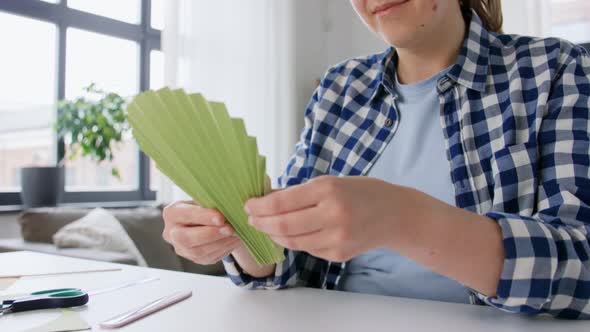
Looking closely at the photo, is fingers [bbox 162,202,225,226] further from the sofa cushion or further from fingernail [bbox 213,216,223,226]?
the sofa cushion

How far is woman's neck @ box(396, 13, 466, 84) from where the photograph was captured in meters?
1.00

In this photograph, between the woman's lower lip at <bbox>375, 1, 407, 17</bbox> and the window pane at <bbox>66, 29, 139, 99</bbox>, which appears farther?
the window pane at <bbox>66, 29, 139, 99</bbox>

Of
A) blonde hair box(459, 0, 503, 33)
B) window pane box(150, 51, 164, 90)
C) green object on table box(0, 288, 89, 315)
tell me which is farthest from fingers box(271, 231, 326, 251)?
window pane box(150, 51, 164, 90)

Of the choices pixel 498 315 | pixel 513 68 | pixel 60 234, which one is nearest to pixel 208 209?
pixel 498 315

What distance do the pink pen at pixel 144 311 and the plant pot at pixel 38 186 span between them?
220 cm

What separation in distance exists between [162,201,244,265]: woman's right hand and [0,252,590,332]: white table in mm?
69

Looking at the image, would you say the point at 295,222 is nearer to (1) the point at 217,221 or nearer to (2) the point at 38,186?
(1) the point at 217,221

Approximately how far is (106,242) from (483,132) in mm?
1797

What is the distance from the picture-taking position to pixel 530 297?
1.97 ft

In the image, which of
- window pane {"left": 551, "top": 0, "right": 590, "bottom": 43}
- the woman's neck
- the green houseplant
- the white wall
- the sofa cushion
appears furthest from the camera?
the white wall

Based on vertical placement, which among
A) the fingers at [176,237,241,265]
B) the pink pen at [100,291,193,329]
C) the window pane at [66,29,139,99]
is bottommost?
the pink pen at [100,291,193,329]

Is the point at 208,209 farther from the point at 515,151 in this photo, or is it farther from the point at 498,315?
the point at 515,151

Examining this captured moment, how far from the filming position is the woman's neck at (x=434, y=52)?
1004 millimetres

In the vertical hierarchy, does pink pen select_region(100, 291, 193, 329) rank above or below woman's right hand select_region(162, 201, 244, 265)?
below
